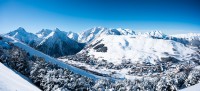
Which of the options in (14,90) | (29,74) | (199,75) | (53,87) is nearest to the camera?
(14,90)

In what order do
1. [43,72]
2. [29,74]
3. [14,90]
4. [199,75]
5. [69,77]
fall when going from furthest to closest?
[199,75]
[29,74]
[43,72]
[69,77]
[14,90]

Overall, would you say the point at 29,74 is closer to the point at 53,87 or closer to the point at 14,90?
the point at 53,87

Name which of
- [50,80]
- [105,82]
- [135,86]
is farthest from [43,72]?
[135,86]

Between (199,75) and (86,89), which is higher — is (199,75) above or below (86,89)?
above

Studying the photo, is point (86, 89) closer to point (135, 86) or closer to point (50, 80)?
point (50, 80)

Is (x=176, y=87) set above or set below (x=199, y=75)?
below

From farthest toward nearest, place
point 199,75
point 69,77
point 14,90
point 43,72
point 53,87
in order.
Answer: point 199,75
point 43,72
point 69,77
point 53,87
point 14,90

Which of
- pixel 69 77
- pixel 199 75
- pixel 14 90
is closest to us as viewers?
pixel 14 90

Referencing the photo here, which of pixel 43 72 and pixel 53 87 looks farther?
pixel 43 72

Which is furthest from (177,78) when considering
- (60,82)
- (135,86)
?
(60,82)
